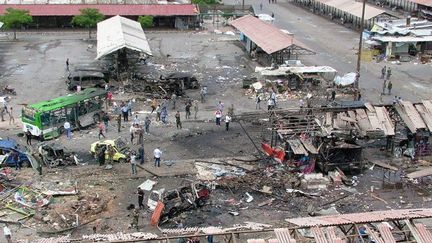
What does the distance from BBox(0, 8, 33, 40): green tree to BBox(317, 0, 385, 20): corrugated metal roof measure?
33.5 meters

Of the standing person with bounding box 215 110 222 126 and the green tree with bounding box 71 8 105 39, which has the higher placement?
the green tree with bounding box 71 8 105 39

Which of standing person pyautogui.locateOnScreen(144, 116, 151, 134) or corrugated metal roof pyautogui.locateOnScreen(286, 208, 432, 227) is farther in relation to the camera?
standing person pyautogui.locateOnScreen(144, 116, 151, 134)

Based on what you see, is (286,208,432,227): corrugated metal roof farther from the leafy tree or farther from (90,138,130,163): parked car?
the leafy tree

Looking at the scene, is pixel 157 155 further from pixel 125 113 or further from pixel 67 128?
pixel 125 113

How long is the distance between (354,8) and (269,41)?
2015 centimetres

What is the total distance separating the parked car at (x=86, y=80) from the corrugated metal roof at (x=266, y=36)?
Result: 12836mm

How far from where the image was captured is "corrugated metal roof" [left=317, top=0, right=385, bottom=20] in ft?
195

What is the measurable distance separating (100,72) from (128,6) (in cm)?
2252

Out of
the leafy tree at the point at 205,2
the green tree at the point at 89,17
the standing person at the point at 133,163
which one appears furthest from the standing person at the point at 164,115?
the leafy tree at the point at 205,2

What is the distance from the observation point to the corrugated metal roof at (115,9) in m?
62.6

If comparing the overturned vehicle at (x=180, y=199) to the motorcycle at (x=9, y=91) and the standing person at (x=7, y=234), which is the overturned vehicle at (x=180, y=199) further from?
the motorcycle at (x=9, y=91)

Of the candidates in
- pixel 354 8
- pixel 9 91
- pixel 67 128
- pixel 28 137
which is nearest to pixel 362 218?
pixel 67 128

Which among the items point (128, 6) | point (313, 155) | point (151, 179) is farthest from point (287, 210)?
point (128, 6)

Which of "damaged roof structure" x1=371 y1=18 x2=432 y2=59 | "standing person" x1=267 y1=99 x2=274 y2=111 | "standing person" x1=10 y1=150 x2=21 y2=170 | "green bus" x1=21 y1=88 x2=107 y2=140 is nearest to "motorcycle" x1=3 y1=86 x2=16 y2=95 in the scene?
"green bus" x1=21 y1=88 x2=107 y2=140
